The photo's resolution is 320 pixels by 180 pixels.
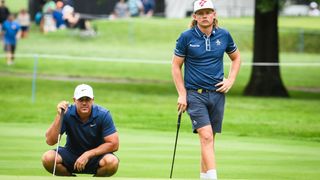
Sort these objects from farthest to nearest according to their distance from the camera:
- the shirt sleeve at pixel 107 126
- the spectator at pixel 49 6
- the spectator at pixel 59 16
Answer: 1. the spectator at pixel 49 6
2. the spectator at pixel 59 16
3. the shirt sleeve at pixel 107 126

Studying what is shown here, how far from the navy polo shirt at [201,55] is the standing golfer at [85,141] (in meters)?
1.07

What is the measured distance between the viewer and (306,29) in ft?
177

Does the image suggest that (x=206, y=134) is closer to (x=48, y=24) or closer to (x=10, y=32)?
(x=10, y=32)

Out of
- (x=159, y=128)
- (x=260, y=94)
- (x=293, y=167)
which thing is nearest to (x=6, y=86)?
(x=260, y=94)

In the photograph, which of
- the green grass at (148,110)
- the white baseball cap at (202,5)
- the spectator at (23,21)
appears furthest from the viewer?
the spectator at (23,21)

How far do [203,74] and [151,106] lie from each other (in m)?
15.3

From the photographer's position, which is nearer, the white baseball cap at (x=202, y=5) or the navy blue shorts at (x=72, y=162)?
the white baseball cap at (x=202, y=5)

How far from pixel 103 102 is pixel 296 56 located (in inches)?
892

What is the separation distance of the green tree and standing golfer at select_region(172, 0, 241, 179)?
1980cm

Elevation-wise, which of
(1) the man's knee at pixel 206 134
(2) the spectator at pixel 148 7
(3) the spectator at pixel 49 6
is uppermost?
(1) the man's knee at pixel 206 134

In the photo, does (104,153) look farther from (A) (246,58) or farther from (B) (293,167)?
(A) (246,58)

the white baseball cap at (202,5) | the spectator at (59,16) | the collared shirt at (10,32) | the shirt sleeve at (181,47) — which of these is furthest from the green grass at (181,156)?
the spectator at (59,16)

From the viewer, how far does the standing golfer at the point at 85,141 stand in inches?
454

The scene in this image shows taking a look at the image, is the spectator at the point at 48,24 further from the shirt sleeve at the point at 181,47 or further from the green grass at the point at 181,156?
the shirt sleeve at the point at 181,47
